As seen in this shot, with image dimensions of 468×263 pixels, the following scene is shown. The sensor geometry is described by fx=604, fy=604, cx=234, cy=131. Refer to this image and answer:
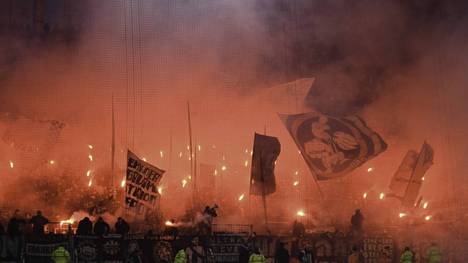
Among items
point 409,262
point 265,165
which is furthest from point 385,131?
point 409,262

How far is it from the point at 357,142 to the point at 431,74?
257 inches

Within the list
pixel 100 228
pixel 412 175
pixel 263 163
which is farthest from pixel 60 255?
pixel 412 175

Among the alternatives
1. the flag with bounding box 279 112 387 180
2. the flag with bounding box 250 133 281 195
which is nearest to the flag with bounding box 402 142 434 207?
the flag with bounding box 279 112 387 180

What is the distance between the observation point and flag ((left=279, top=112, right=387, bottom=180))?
1598 cm

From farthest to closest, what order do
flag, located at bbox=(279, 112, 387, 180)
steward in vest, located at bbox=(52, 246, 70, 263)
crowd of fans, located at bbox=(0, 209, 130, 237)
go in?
flag, located at bbox=(279, 112, 387, 180), crowd of fans, located at bbox=(0, 209, 130, 237), steward in vest, located at bbox=(52, 246, 70, 263)

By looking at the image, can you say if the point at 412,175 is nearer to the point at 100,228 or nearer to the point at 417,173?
the point at 417,173

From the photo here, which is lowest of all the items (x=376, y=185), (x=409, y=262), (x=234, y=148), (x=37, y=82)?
(x=409, y=262)

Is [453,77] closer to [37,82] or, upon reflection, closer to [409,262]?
[409,262]

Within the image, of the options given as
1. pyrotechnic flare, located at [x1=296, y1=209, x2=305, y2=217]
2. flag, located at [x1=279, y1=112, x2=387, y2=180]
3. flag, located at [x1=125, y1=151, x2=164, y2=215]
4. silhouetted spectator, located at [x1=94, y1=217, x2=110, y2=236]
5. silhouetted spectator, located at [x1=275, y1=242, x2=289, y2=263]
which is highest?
flag, located at [x1=279, y1=112, x2=387, y2=180]

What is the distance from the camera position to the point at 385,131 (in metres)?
21.4

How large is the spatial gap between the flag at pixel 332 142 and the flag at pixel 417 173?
113cm

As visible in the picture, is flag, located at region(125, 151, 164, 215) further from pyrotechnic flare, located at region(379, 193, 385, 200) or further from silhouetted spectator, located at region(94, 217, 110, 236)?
pyrotechnic flare, located at region(379, 193, 385, 200)

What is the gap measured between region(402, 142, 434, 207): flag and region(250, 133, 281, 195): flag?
171 inches

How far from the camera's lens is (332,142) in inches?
651
